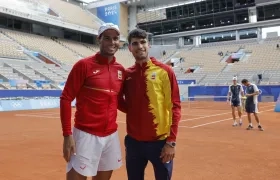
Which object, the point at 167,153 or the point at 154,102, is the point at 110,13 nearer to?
the point at 154,102

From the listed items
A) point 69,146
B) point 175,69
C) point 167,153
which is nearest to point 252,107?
point 167,153

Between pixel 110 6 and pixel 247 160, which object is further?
pixel 110 6

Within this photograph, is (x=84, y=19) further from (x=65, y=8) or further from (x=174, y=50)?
(x=174, y=50)

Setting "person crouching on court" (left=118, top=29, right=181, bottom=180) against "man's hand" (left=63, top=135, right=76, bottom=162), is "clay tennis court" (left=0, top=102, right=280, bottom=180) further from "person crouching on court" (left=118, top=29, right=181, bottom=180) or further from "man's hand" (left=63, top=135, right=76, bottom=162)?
"man's hand" (left=63, top=135, right=76, bottom=162)

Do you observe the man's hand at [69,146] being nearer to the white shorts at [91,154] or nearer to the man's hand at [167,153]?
the white shorts at [91,154]

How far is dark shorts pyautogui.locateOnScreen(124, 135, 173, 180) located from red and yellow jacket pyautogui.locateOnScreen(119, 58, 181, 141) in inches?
2.6

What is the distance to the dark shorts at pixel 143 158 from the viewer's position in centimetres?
284

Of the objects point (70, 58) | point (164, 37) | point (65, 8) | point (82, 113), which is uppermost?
point (65, 8)

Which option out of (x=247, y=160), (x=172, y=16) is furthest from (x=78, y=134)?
(x=172, y=16)

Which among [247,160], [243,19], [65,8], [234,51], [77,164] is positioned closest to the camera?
[77,164]

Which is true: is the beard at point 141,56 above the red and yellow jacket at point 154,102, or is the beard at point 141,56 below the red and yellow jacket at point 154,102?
above

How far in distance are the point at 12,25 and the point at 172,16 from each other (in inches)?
987

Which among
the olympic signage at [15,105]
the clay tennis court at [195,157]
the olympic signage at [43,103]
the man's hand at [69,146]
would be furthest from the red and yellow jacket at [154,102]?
the olympic signage at [43,103]

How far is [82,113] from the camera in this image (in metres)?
2.81
